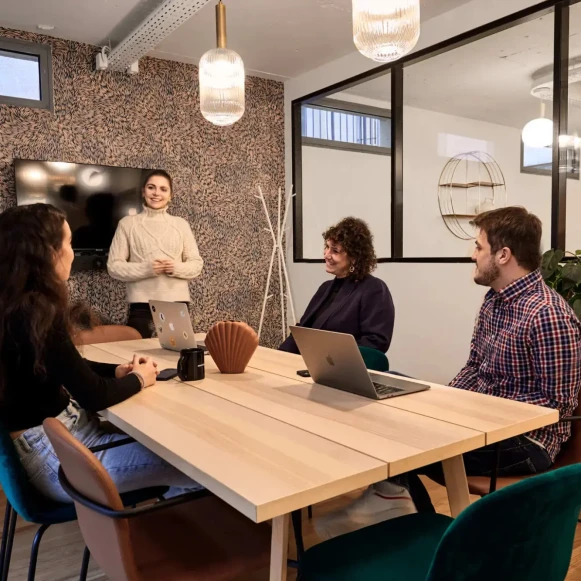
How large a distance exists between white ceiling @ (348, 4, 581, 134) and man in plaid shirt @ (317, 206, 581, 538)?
2822 millimetres

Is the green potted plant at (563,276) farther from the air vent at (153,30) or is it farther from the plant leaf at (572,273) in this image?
the air vent at (153,30)

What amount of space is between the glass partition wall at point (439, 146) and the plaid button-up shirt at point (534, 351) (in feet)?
10.3

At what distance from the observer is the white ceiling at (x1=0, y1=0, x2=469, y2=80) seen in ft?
11.9

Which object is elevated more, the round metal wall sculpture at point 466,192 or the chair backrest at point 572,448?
the round metal wall sculpture at point 466,192

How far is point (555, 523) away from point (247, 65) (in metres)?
4.57

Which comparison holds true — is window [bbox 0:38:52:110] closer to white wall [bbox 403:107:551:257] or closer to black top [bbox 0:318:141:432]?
black top [bbox 0:318:141:432]

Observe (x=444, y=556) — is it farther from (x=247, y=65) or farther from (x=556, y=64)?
(x=247, y=65)

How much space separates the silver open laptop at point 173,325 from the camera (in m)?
2.25

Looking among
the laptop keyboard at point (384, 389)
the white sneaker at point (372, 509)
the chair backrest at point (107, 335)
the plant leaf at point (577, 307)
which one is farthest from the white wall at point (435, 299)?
the white sneaker at point (372, 509)

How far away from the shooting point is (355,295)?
110 inches

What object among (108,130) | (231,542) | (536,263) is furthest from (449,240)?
(231,542)

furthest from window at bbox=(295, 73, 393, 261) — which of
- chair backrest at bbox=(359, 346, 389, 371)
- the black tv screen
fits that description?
chair backrest at bbox=(359, 346, 389, 371)

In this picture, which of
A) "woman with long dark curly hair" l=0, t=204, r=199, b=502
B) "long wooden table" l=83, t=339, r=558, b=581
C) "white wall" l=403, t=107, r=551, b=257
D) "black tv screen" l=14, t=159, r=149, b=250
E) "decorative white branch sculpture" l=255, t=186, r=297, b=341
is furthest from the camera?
"white wall" l=403, t=107, r=551, b=257

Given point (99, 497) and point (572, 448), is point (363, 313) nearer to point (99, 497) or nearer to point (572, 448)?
point (572, 448)
